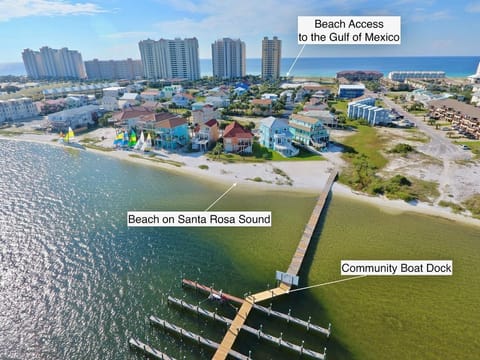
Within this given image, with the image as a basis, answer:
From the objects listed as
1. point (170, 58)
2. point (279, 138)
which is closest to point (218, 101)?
point (279, 138)

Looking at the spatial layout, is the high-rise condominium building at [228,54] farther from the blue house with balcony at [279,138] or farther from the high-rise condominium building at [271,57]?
the blue house with balcony at [279,138]

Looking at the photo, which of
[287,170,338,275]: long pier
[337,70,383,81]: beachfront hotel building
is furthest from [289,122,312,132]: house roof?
[337,70,383,81]: beachfront hotel building

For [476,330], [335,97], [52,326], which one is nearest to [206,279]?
[52,326]

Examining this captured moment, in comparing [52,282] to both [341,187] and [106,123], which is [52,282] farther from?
[106,123]

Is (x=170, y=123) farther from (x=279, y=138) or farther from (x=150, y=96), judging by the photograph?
(x=150, y=96)

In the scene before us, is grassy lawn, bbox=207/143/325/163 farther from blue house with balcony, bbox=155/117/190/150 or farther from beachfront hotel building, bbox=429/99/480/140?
beachfront hotel building, bbox=429/99/480/140

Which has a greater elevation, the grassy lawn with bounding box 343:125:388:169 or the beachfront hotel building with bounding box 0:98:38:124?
the beachfront hotel building with bounding box 0:98:38:124
